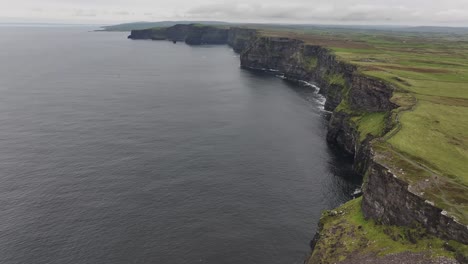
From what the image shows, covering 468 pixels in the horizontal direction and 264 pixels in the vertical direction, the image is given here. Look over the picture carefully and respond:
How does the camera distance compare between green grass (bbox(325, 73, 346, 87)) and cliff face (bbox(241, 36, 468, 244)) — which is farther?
green grass (bbox(325, 73, 346, 87))

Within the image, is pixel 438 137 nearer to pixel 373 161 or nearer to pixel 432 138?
pixel 432 138

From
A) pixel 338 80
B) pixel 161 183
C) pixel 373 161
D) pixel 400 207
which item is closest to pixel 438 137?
pixel 373 161

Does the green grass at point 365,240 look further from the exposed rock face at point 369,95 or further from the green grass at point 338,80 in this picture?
the green grass at point 338,80

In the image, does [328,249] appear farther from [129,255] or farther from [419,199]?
[129,255]

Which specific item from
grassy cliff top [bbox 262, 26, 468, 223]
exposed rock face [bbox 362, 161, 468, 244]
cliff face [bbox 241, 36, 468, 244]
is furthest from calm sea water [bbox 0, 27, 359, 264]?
grassy cliff top [bbox 262, 26, 468, 223]

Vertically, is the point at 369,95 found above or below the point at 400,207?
above

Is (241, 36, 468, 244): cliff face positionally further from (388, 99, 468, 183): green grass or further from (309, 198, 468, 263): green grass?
(388, 99, 468, 183): green grass

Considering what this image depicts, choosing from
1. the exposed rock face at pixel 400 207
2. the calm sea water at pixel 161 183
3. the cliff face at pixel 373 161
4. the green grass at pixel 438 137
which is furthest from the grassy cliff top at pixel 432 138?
the calm sea water at pixel 161 183
